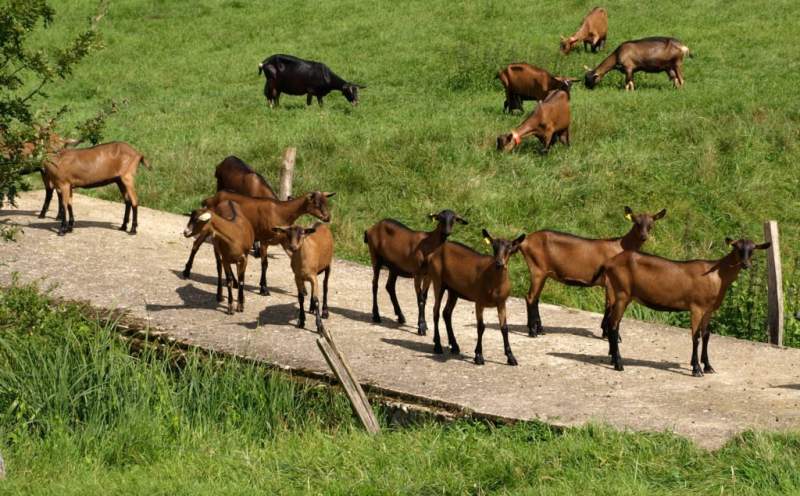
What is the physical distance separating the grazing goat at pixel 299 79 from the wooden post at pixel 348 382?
1688cm

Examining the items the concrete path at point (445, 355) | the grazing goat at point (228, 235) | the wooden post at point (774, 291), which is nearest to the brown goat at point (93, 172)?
the concrete path at point (445, 355)

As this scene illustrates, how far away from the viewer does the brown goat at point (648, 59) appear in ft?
91.5

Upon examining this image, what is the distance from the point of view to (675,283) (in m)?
14.2

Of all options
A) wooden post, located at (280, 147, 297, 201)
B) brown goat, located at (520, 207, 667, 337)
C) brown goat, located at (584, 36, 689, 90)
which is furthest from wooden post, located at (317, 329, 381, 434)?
brown goat, located at (584, 36, 689, 90)

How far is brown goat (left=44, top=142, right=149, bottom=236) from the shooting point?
19250 mm

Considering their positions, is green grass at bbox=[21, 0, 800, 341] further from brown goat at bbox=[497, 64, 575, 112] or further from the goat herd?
the goat herd

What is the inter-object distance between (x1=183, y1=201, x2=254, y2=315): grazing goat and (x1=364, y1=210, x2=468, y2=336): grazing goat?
160cm

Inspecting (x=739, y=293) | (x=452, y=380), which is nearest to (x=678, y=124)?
(x=739, y=293)

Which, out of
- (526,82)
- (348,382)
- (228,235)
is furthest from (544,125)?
(348,382)

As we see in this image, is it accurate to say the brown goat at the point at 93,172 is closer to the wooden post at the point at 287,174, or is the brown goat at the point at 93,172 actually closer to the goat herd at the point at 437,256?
the goat herd at the point at 437,256

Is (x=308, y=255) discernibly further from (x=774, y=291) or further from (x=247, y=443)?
(x=774, y=291)

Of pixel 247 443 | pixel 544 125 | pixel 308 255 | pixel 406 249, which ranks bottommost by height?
pixel 247 443

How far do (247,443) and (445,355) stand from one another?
2.87m

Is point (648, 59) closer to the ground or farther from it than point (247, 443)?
farther from it
